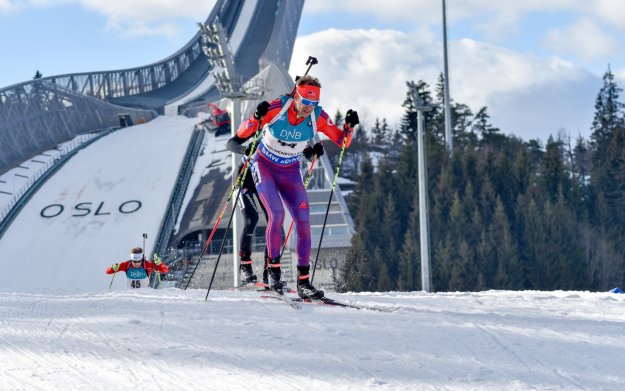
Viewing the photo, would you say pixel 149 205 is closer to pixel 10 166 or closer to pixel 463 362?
pixel 10 166

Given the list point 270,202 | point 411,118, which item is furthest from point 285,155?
point 411,118

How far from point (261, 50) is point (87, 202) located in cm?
4794

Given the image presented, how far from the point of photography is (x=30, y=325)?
660 cm

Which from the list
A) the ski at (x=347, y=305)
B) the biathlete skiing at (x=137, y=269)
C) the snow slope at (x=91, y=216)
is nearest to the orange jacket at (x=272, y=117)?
the ski at (x=347, y=305)

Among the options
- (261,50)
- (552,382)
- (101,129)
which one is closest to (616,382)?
(552,382)

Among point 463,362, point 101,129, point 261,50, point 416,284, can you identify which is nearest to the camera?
point 463,362

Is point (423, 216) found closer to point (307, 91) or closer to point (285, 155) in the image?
point (285, 155)

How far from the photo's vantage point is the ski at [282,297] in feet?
25.7

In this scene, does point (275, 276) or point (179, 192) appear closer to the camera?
point (275, 276)

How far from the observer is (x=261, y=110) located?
8500 millimetres

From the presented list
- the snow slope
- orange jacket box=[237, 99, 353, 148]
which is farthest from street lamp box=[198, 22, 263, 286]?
orange jacket box=[237, 99, 353, 148]

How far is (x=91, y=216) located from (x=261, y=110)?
3394 centimetres

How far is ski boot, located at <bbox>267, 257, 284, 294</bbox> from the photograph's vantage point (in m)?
8.99

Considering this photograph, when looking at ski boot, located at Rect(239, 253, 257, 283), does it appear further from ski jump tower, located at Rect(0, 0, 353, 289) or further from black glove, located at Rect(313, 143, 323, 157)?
ski jump tower, located at Rect(0, 0, 353, 289)
